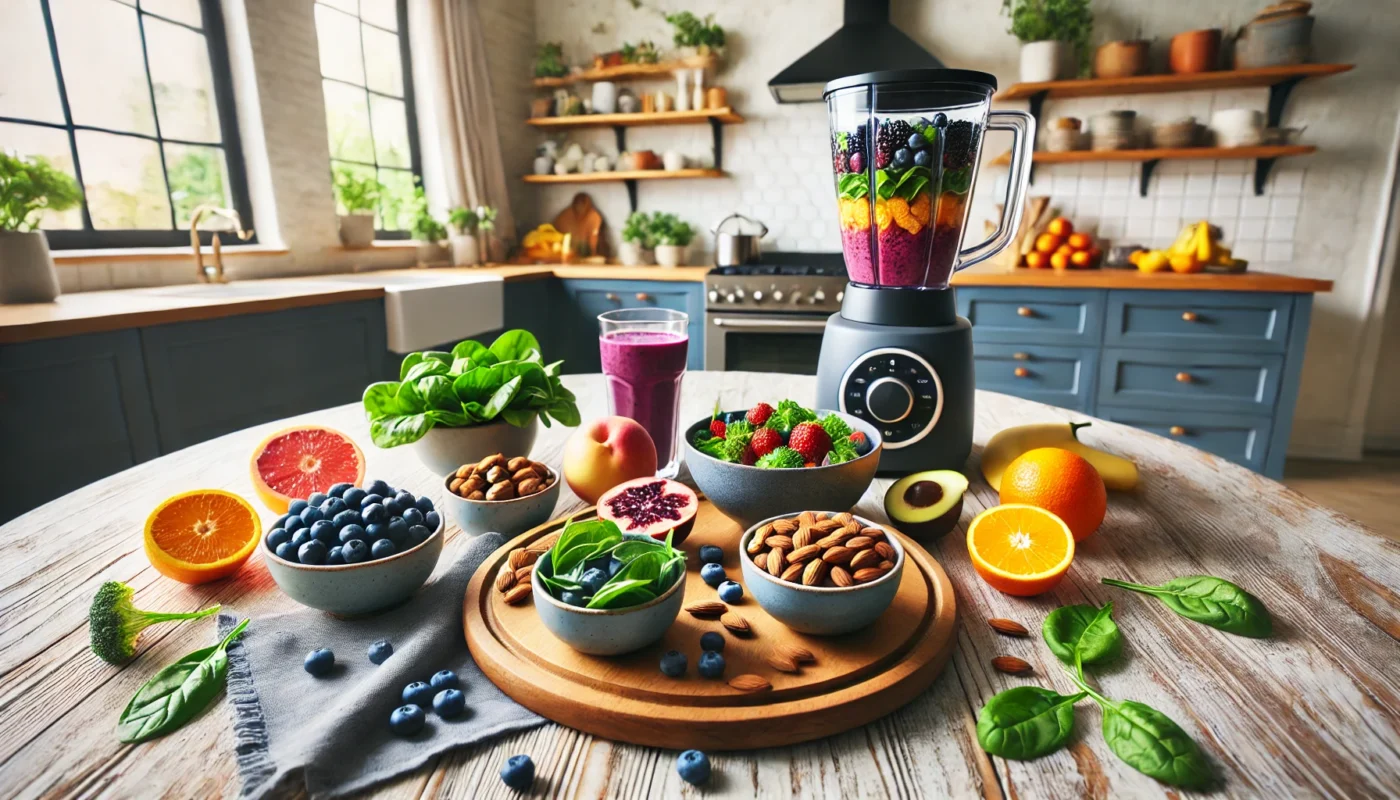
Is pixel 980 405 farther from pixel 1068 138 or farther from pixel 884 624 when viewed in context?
pixel 1068 138

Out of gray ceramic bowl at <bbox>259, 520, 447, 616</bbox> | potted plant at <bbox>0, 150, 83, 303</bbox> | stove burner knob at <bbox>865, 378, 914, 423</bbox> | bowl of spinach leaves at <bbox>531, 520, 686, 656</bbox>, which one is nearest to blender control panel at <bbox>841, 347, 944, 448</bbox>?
stove burner knob at <bbox>865, 378, 914, 423</bbox>

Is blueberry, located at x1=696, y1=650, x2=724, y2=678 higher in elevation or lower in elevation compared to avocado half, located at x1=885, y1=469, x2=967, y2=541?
lower

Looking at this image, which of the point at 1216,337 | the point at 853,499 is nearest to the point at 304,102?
the point at 853,499

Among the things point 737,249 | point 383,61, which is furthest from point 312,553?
point 383,61

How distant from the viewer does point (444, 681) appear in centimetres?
50

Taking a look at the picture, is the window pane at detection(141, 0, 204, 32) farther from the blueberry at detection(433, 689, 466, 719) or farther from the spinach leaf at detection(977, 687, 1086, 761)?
the spinach leaf at detection(977, 687, 1086, 761)

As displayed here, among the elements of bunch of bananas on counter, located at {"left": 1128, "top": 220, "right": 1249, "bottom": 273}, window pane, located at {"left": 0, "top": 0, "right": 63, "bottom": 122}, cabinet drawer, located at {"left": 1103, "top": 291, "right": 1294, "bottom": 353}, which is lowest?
cabinet drawer, located at {"left": 1103, "top": 291, "right": 1294, "bottom": 353}

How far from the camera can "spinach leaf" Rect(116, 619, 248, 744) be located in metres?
0.46

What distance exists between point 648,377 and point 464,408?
26cm

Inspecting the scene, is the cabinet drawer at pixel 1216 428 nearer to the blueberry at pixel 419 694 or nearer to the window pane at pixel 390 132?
the blueberry at pixel 419 694

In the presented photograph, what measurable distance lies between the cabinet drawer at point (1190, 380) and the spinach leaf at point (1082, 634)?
2.72m

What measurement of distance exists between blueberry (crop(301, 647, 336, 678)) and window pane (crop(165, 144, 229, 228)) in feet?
8.98

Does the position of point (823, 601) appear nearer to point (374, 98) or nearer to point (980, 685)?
point (980, 685)

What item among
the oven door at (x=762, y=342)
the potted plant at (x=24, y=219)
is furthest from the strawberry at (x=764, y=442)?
the oven door at (x=762, y=342)
